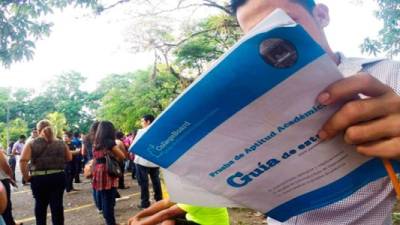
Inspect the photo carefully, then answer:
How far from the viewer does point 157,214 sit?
1716 mm

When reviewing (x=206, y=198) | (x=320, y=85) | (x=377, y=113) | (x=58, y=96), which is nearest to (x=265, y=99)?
(x=320, y=85)

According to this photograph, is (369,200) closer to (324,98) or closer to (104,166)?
(324,98)

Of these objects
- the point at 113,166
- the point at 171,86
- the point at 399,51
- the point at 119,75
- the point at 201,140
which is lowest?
the point at 113,166

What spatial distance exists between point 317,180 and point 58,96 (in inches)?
2202

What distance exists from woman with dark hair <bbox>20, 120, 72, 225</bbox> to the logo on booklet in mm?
5127

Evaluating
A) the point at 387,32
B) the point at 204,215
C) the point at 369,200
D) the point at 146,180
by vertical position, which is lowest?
the point at 146,180

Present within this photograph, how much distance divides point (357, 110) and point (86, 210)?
738 centimetres

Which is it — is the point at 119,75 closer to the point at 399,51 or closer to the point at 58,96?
the point at 58,96

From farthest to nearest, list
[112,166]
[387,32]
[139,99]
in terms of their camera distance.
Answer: [139,99], [387,32], [112,166]

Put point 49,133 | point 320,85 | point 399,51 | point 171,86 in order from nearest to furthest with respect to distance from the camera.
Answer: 1. point 320,85
2. point 49,133
3. point 399,51
4. point 171,86

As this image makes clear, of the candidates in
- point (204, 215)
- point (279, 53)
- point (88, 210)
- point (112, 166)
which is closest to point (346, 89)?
point (279, 53)

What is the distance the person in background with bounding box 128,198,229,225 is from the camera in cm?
171

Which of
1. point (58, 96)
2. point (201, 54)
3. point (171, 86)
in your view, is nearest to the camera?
point (201, 54)

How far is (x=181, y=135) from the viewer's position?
0.72 m
